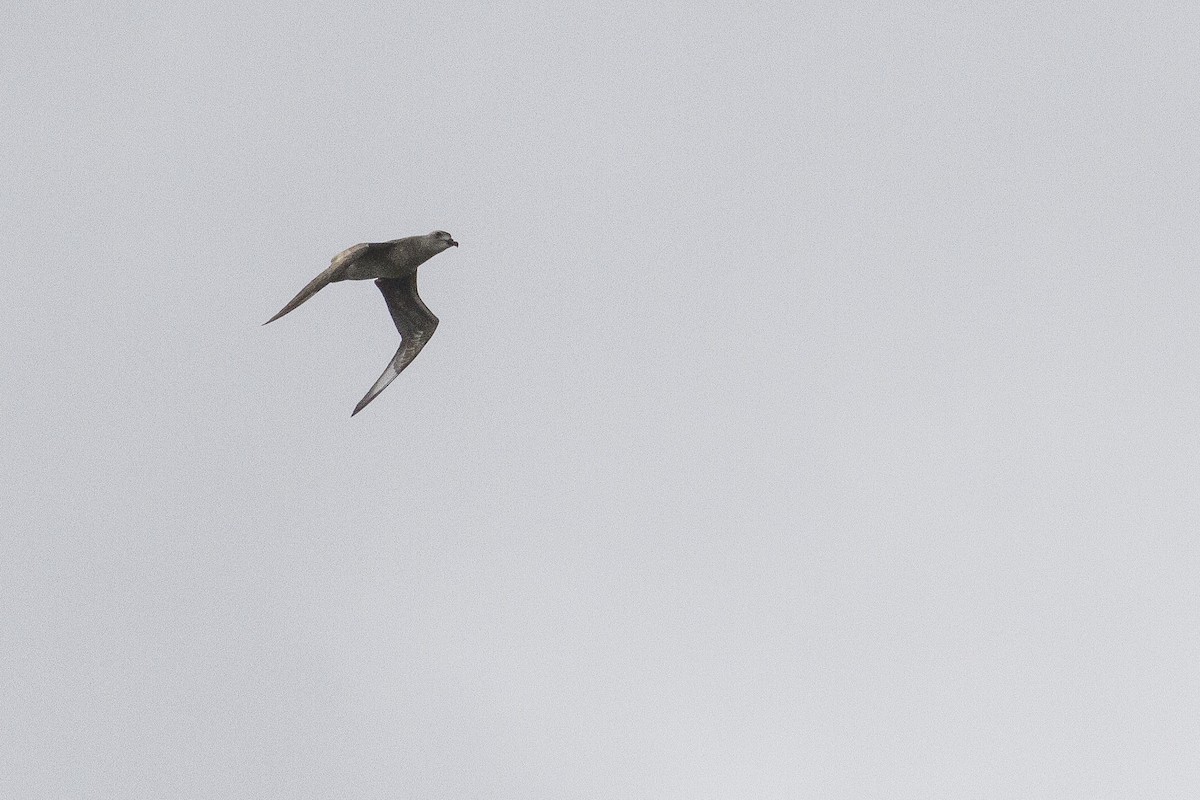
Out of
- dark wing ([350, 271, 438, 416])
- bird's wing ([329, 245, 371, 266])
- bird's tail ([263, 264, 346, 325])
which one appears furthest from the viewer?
dark wing ([350, 271, 438, 416])

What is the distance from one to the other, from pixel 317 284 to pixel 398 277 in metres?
5.77

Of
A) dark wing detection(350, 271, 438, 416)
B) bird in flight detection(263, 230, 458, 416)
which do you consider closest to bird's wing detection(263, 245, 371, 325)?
bird in flight detection(263, 230, 458, 416)

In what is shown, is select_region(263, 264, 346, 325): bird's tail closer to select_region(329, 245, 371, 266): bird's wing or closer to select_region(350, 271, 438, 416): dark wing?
select_region(329, 245, 371, 266): bird's wing

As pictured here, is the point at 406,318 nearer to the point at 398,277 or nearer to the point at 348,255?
the point at 398,277

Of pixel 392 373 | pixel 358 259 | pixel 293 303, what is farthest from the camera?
pixel 392 373

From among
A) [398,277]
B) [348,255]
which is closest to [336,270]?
[348,255]

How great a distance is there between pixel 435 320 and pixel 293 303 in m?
8.40

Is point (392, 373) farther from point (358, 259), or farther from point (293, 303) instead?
point (293, 303)

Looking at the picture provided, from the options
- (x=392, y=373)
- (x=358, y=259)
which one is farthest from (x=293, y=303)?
(x=392, y=373)

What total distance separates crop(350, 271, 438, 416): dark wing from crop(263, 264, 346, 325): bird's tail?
9.93 ft

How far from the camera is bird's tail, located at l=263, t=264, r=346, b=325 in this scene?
97.1ft

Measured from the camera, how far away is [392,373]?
122 ft

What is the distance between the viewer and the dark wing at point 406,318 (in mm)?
37469

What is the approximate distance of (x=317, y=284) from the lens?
104 ft
